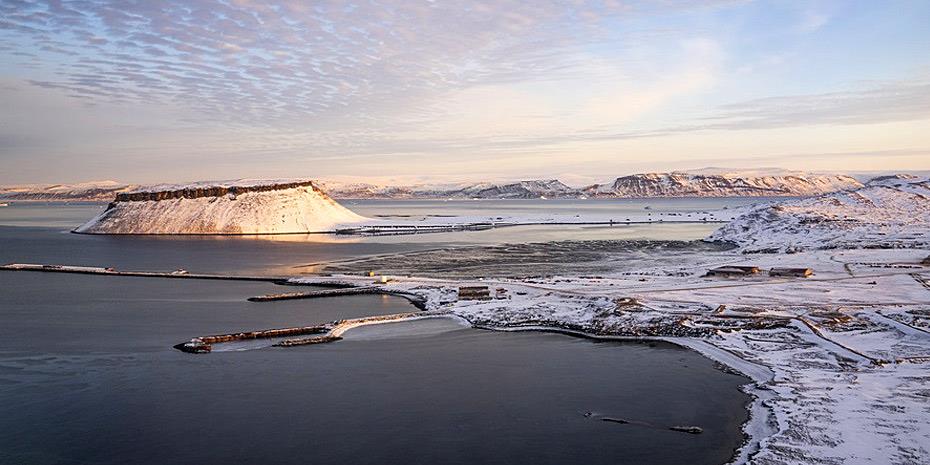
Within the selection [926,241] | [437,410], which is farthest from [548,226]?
[437,410]

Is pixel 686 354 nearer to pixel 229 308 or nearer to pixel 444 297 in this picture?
pixel 444 297

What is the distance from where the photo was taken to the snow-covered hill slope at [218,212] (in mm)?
100312

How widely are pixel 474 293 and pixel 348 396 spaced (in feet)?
55.8

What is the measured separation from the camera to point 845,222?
73.5 m

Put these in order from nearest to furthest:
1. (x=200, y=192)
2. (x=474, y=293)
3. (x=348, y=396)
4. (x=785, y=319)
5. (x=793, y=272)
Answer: (x=348, y=396) → (x=785, y=319) → (x=474, y=293) → (x=793, y=272) → (x=200, y=192)

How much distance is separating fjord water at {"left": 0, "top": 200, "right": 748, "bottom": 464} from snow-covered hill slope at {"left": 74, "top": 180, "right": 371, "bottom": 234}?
214ft

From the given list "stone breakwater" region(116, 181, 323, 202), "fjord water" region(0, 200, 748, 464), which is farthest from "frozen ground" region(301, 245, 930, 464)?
"stone breakwater" region(116, 181, 323, 202)

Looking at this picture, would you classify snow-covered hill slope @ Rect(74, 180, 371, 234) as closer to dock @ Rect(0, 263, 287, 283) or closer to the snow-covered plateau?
dock @ Rect(0, 263, 287, 283)

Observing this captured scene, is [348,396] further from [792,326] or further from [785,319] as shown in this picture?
[785,319]

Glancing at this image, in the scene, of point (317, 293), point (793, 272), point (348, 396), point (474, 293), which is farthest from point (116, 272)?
point (793, 272)

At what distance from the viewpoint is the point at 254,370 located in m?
24.9

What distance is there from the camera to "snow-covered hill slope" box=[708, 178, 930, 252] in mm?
63844

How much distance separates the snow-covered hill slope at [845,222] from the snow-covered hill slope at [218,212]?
56.9m

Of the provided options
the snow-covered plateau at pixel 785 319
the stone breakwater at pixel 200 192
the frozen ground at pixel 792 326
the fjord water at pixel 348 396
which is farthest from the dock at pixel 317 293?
the stone breakwater at pixel 200 192
